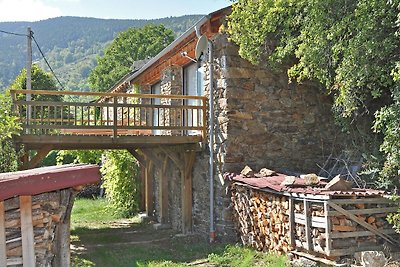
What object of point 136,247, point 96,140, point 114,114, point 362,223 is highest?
point 114,114

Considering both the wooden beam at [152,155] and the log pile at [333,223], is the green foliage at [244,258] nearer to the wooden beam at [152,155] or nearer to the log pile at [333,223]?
the log pile at [333,223]

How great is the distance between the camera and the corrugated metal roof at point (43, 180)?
2709 millimetres

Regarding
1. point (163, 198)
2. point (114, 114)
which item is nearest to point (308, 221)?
point (114, 114)

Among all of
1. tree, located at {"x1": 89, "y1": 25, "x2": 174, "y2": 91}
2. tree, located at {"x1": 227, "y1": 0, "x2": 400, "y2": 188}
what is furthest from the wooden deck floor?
tree, located at {"x1": 89, "y1": 25, "x2": 174, "y2": 91}

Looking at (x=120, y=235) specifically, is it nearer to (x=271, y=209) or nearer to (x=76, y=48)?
(x=271, y=209)

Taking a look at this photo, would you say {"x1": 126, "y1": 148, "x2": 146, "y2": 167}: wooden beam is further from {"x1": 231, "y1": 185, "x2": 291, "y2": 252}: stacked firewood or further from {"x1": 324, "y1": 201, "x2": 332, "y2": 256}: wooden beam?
{"x1": 324, "y1": 201, "x2": 332, "y2": 256}: wooden beam

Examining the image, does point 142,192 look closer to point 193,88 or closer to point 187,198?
point 187,198

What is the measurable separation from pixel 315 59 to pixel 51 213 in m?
4.89

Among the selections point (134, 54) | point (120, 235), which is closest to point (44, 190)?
point (120, 235)

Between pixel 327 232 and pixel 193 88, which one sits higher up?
pixel 193 88

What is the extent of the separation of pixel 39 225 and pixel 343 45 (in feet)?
16.0

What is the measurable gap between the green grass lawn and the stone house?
28.5 inches

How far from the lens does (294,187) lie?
21.9 ft

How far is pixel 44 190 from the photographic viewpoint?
291cm
